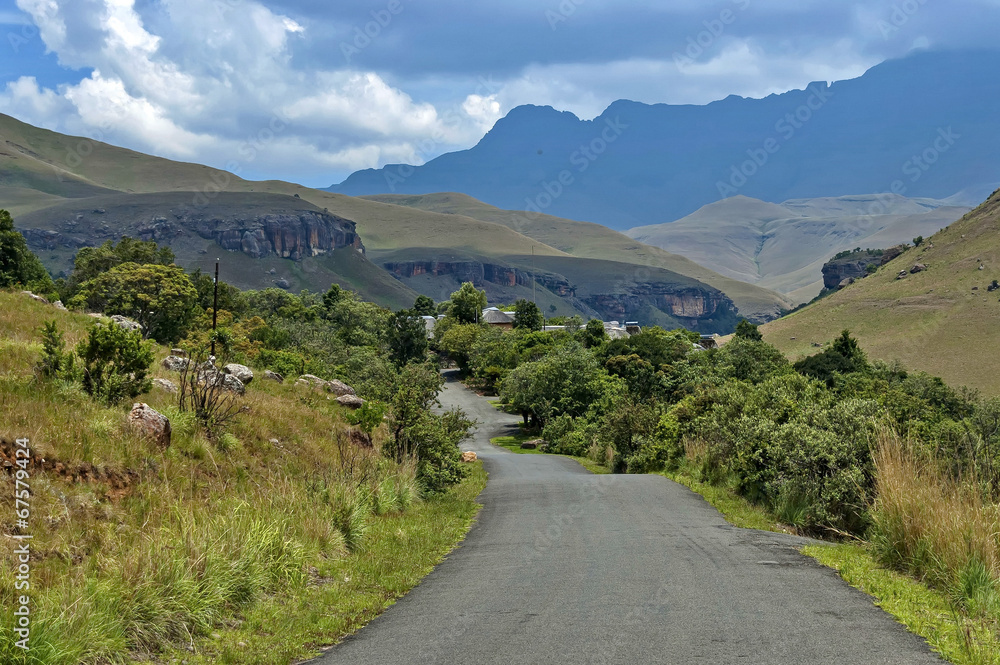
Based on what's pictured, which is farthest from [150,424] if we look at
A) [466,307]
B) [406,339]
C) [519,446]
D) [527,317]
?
[466,307]

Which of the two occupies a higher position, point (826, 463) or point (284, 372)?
point (826, 463)

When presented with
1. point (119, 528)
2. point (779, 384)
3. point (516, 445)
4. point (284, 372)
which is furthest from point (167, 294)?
point (119, 528)

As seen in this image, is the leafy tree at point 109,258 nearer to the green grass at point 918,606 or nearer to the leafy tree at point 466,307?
the leafy tree at point 466,307

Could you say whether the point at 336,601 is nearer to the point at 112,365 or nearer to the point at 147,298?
the point at 112,365

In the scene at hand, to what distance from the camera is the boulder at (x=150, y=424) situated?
1262 cm

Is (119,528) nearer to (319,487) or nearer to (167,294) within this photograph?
(319,487)

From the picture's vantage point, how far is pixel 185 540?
7625 millimetres

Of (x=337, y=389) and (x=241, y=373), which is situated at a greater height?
(x=241, y=373)

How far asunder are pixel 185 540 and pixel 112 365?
8.65 m

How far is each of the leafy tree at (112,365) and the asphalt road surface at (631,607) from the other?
774cm

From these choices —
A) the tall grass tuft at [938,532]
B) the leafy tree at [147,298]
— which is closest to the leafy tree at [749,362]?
the tall grass tuft at [938,532]

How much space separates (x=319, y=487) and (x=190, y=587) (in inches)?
190

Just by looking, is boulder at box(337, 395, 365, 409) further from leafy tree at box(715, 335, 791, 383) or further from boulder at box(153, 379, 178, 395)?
leafy tree at box(715, 335, 791, 383)

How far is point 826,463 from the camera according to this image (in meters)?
14.1
